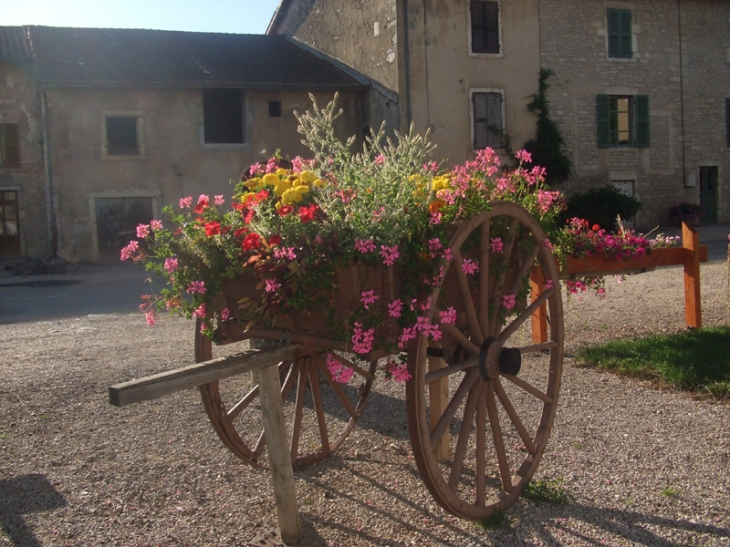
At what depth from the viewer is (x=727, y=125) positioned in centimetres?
2225

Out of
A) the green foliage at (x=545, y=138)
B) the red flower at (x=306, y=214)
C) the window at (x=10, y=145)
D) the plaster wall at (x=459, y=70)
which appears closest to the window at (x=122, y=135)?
the window at (x=10, y=145)

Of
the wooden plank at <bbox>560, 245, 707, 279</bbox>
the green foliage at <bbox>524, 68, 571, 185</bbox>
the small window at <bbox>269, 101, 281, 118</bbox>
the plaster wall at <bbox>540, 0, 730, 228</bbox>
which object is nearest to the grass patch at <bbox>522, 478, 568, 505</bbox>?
the wooden plank at <bbox>560, 245, 707, 279</bbox>

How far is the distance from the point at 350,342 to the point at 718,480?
2113 millimetres

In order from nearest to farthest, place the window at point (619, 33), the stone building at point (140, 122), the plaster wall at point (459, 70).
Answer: the stone building at point (140, 122)
the plaster wall at point (459, 70)
the window at point (619, 33)

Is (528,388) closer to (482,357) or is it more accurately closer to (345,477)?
(482,357)

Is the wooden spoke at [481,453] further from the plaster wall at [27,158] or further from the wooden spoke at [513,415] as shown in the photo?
the plaster wall at [27,158]

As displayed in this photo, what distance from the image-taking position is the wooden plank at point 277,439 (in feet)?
9.40

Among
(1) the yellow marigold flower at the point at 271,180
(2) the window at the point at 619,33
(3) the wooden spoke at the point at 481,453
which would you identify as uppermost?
(2) the window at the point at 619,33

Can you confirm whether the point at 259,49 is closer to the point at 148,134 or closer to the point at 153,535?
the point at 148,134

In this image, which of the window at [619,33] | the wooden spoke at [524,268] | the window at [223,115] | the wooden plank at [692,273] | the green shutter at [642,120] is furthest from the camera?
the green shutter at [642,120]

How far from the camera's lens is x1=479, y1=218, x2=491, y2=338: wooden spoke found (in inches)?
120

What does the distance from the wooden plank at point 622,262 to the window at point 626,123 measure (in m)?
14.8

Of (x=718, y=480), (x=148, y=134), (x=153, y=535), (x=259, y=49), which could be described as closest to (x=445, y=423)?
Answer: (x=153, y=535)

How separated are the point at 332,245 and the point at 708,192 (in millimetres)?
22920
